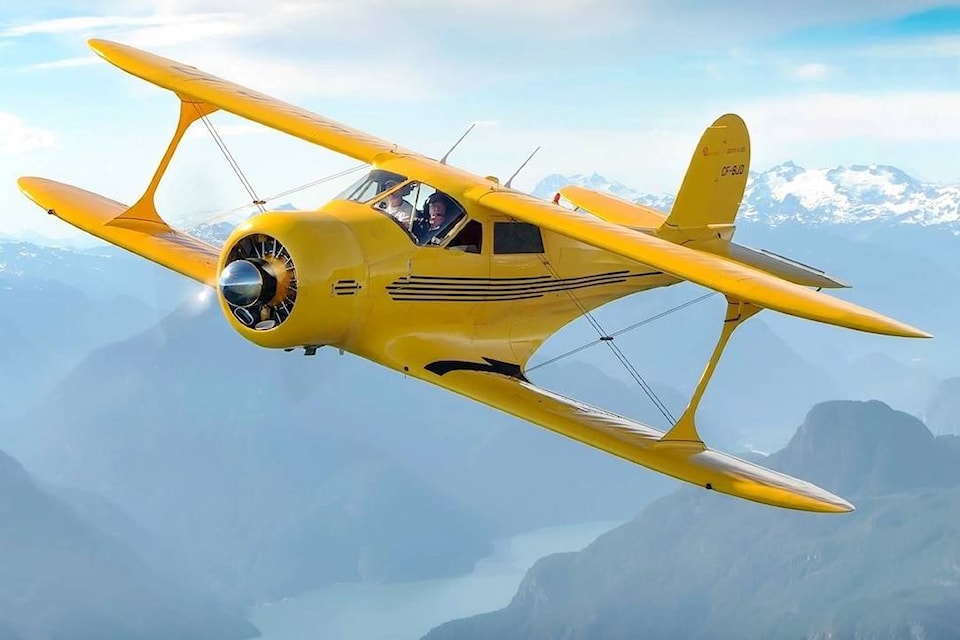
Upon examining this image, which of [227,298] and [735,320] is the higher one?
[735,320]

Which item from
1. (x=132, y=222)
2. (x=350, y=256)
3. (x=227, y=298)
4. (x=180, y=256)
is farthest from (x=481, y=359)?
(x=132, y=222)

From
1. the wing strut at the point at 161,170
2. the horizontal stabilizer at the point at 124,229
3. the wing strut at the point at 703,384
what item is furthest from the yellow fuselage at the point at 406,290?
the wing strut at the point at 161,170

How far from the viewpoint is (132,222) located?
24172 millimetres

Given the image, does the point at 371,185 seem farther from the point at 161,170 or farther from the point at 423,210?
the point at 161,170

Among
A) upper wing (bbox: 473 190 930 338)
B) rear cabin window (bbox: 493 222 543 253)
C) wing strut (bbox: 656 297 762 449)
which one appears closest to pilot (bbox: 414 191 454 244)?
upper wing (bbox: 473 190 930 338)

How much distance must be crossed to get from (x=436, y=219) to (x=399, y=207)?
67 cm

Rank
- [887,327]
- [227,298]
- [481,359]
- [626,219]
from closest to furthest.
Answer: [887,327] → [227,298] → [481,359] → [626,219]

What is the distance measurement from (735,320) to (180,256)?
11.9 meters

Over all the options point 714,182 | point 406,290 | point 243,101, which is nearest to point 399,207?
point 406,290

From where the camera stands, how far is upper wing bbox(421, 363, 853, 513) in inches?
644

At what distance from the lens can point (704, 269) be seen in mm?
15312

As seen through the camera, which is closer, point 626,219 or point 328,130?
point 328,130

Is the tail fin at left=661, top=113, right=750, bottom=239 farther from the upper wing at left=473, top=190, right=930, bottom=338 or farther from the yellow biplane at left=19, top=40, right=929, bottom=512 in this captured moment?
the upper wing at left=473, top=190, right=930, bottom=338

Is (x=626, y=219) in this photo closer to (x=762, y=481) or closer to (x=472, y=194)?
(x=472, y=194)
